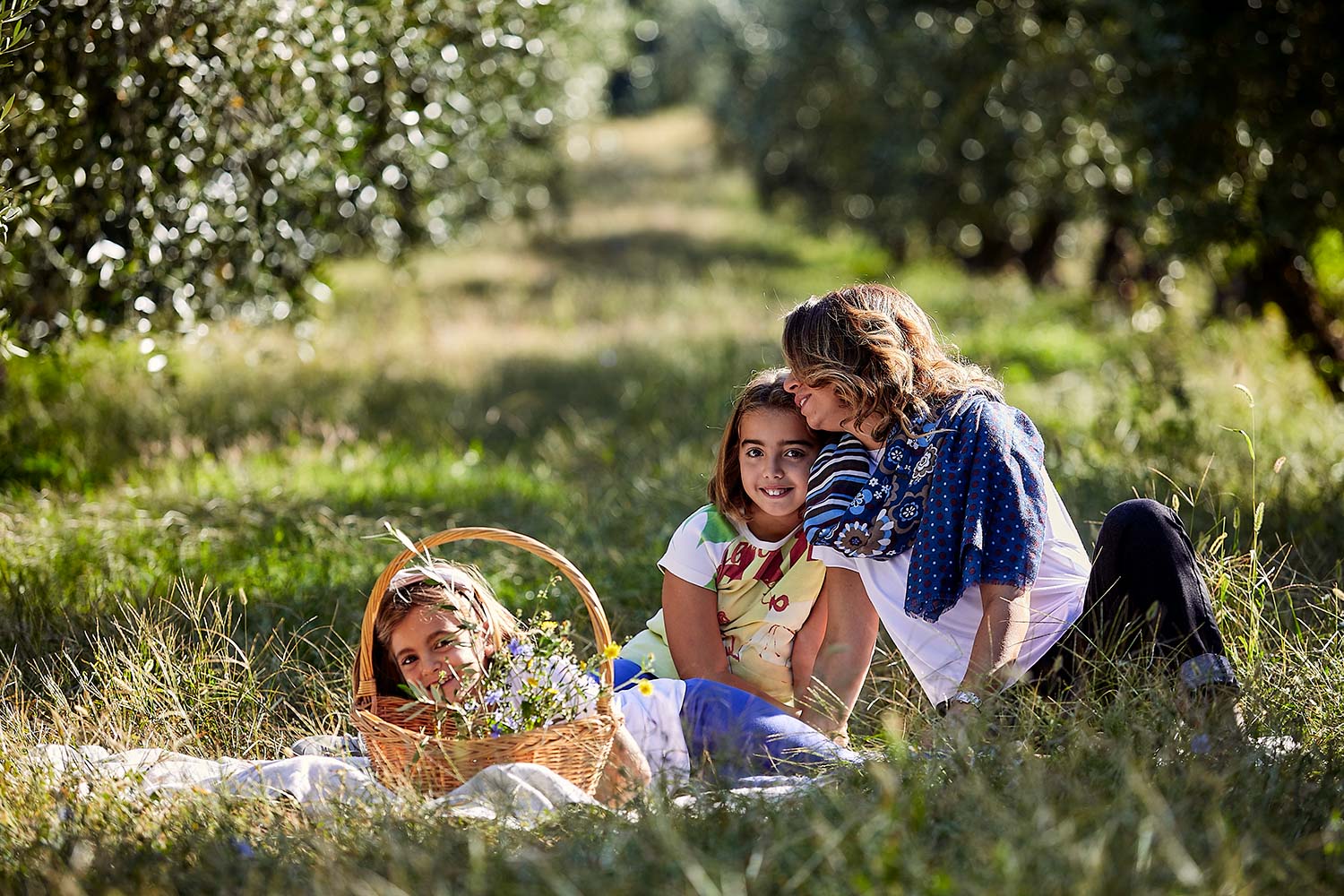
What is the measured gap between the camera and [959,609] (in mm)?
3566

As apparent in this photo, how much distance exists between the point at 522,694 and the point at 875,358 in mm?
1366

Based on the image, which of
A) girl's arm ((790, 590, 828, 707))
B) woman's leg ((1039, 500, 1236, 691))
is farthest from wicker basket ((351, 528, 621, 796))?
woman's leg ((1039, 500, 1236, 691))

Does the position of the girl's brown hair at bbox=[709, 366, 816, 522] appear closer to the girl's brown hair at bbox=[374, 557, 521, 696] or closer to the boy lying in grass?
the boy lying in grass

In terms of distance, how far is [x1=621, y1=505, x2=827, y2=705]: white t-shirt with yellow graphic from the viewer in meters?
3.87

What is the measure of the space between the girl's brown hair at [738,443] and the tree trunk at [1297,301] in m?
5.49

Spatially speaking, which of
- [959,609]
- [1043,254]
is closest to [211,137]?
[959,609]

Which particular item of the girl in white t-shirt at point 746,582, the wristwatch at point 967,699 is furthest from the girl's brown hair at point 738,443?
the wristwatch at point 967,699

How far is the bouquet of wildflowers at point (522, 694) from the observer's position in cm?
327

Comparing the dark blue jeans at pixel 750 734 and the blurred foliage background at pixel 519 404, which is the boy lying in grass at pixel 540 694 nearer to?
the dark blue jeans at pixel 750 734

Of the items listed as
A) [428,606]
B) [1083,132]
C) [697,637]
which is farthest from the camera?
[1083,132]

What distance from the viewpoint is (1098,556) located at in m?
3.64

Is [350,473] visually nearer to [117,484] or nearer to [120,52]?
[117,484]

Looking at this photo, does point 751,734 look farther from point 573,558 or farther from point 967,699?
point 573,558

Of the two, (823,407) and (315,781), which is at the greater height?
(823,407)
